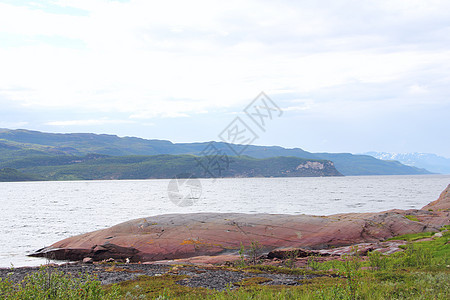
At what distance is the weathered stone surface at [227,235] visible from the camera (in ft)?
97.7

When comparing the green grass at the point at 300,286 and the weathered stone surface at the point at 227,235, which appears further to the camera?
the weathered stone surface at the point at 227,235

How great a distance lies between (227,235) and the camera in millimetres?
31984

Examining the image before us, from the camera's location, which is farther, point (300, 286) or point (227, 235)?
point (227, 235)

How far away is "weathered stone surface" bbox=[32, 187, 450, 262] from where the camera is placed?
1172 inches

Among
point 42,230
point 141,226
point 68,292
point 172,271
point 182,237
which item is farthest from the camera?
point 42,230

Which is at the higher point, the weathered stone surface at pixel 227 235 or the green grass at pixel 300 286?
the green grass at pixel 300 286

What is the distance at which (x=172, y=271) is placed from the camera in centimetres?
1861

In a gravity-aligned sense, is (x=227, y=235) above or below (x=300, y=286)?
below

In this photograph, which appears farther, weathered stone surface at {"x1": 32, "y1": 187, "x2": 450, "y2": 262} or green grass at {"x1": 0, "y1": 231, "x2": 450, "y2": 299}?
weathered stone surface at {"x1": 32, "y1": 187, "x2": 450, "y2": 262}

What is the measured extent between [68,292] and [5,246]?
37067mm

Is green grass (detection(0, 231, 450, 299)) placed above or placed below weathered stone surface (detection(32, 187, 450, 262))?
above

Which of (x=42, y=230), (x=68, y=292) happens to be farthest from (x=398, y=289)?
(x=42, y=230)

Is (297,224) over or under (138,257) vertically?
over

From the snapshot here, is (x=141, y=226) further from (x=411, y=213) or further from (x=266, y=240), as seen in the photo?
(x=411, y=213)
